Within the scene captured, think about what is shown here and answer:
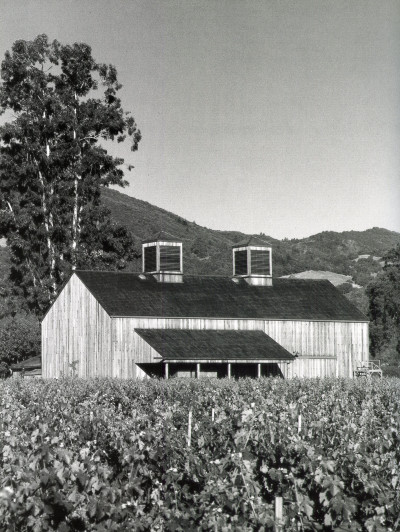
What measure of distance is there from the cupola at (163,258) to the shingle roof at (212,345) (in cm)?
437

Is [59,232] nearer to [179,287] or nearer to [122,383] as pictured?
[179,287]

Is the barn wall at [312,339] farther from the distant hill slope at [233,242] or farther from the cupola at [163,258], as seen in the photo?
the distant hill slope at [233,242]

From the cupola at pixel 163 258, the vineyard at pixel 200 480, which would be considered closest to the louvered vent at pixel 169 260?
the cupola at pixel 163 258

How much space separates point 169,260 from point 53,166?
968 cm

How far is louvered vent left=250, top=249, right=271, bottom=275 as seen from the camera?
52.9 metres

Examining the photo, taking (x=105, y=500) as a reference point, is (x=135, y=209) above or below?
above

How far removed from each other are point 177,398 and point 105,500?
738 inches

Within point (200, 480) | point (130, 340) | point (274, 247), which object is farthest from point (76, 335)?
point (274, 247)

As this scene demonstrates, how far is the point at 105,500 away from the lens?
10055 mm

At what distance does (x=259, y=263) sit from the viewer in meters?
53.1

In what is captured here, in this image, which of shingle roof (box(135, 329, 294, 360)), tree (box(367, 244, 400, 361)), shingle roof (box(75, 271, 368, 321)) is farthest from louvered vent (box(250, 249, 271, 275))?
tree (box(367, 244, 400, 361))

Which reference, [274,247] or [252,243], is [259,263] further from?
[274,247]

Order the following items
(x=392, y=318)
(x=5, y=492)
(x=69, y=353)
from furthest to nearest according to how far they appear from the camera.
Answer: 1. (x=392, y=318)
2. (x=69, y=353)
3. (x=5, y=492)

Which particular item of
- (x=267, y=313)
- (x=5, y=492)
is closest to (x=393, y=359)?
(x=267, y=313)
